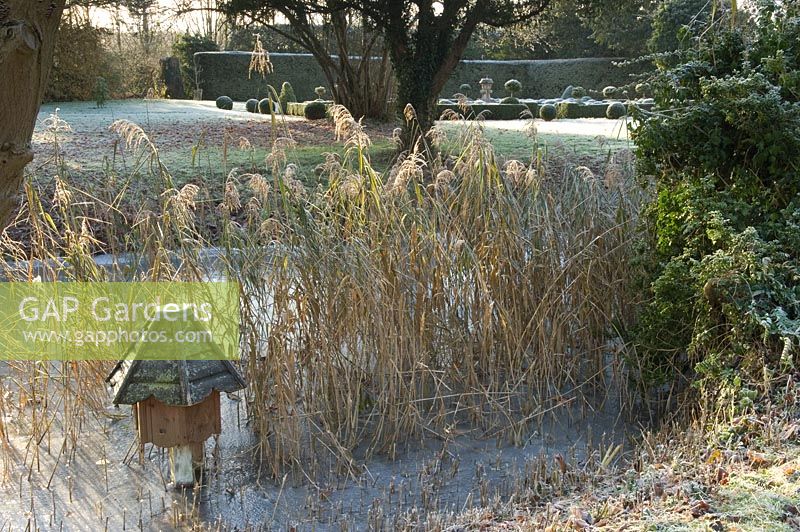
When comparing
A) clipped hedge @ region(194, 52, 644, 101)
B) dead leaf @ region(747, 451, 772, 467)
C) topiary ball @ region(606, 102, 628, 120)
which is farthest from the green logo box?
clipped hedge @ region(194, 52, 644, 101)

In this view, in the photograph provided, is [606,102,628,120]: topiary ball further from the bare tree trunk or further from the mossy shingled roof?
the bare tree trunk

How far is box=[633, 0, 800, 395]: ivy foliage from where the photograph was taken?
10.4 ft

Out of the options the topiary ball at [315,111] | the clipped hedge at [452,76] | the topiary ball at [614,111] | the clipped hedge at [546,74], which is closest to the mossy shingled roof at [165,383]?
the topiary ball at [315,111]

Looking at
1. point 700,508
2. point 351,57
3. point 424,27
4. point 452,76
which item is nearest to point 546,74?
point 452,76

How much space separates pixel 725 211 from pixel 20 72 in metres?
2.87

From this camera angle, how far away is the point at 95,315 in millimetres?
3529

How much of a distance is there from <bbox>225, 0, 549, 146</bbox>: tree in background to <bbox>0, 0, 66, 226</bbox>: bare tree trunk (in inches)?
332

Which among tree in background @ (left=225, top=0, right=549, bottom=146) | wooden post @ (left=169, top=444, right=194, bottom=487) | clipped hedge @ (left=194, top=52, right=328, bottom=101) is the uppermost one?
clipped hedge @ (left=194, top=52, right=328, bottom=101)

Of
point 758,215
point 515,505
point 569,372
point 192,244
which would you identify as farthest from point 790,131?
point 192,244

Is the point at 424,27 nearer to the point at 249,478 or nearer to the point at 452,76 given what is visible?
the point at 249,478

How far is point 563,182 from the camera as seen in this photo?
440 cm

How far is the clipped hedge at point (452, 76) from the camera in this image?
25000 millimetres

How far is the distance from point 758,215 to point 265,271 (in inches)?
87.1

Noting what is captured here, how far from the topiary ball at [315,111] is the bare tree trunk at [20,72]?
49.9 ft
